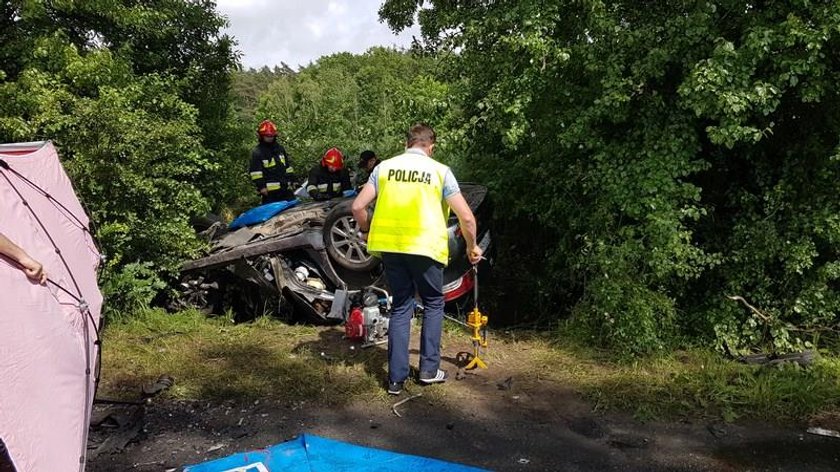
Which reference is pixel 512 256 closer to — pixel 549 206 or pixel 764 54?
pixel 549 206

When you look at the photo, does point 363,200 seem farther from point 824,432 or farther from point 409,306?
point 824,432

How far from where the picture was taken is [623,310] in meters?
5.16

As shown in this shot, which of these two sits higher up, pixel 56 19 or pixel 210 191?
pixel 56 19

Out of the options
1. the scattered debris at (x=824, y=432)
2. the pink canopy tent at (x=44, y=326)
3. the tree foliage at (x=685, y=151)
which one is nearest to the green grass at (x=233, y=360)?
the pink canopy tent at (x=44, y=326)

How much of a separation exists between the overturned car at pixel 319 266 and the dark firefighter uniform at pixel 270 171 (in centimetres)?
212

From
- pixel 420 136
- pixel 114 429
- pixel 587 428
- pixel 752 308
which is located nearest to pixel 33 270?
pixel 114 429

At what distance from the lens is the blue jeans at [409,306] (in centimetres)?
440

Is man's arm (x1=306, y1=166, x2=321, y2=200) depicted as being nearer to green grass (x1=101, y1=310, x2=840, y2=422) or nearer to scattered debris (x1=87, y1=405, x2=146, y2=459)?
green grass (x1=101, y1=310, x2=840, y2=422)

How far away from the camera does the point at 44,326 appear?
9.96 ft

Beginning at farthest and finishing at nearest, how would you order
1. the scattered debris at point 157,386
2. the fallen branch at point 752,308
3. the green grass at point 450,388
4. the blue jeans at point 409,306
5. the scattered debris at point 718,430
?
the fallen branch at point 752,308
the scattered debris at point 157,386
the blue jeans at point 409,306
the green grass at point 450,388
the scattered debris at point 718,430

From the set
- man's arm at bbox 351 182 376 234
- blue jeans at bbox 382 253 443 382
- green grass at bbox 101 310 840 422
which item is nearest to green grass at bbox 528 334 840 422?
green grass at bbox 101 310 840 422


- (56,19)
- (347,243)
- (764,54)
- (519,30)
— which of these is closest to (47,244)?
(347,243)

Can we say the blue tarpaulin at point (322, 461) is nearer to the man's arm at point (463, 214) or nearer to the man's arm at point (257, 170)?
the man's arm at point (463, 214)

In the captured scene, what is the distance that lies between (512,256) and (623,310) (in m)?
2.29
